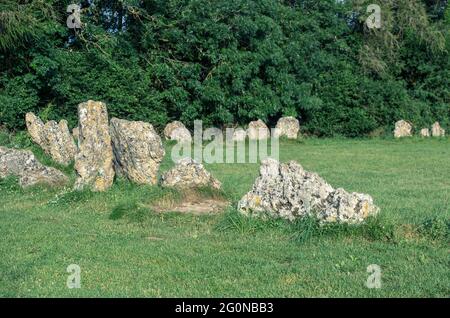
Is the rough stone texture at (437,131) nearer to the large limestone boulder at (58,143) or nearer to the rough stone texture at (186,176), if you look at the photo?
the large limestone boulder at (58,143)

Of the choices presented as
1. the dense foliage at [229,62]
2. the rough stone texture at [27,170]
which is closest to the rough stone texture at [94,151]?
the rough stone texture at [27,170]

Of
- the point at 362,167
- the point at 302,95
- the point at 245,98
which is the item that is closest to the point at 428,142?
the point at 302,95

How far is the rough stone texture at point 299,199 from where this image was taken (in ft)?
26.5

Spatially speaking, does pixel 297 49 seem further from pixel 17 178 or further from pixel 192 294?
pixel 192 294

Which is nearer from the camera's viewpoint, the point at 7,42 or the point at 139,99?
the point at 7,42

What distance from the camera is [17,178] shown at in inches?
510

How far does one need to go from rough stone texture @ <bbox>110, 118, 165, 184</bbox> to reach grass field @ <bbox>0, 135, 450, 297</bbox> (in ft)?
1.14

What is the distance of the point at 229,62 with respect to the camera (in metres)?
25.7

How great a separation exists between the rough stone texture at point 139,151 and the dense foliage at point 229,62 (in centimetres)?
1134

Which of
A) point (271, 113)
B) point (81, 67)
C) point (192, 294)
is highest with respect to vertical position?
point (81, 67)

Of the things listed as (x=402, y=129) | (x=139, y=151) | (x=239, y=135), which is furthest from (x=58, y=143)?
(x=402, y=129)

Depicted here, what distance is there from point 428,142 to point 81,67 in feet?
53.0

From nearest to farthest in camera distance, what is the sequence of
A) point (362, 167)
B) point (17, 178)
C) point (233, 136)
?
point (17, 178), point (362, 167), point (233, 136)

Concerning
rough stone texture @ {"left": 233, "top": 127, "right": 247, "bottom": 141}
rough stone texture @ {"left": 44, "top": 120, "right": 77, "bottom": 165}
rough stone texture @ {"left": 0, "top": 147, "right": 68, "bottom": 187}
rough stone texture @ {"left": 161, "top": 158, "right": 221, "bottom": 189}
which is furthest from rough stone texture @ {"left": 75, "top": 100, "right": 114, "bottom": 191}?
rough stone texture @ {"left": 233, "top": 127, "right": 247, "bottom": 141}
